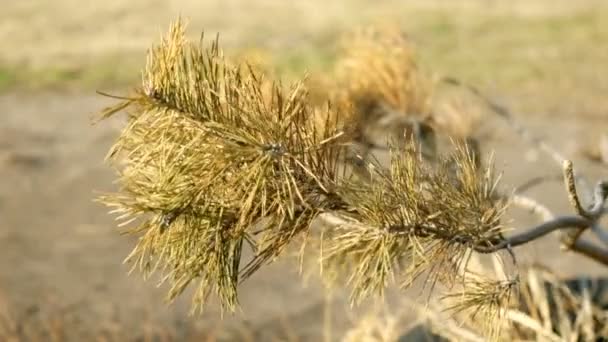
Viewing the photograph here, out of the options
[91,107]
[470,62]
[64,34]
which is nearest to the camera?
[91,107]

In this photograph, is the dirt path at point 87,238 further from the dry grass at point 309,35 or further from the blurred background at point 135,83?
the dry grass at point 309,35

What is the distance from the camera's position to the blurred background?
2877mm

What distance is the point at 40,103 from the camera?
5.84 meters

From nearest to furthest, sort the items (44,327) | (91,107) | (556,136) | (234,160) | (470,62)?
(234,160) < (44,327) < (556,136) < (91,107) < (470,62)

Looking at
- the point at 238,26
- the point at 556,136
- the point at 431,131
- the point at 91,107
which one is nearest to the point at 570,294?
A: the point at 431,131

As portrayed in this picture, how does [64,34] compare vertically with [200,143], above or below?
below

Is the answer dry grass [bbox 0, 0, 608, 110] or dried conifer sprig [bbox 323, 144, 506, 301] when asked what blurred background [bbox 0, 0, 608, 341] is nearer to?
dry grass [bbox 0, 0, 608, 110]

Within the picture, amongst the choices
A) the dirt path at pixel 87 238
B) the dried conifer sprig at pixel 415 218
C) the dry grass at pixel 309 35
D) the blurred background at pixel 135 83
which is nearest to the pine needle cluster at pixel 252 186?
the dried conifer sprig at pixel 415 218

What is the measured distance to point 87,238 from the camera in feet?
12.1

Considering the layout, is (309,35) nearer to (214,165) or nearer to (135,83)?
(135,83)

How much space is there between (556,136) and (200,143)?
4.23m

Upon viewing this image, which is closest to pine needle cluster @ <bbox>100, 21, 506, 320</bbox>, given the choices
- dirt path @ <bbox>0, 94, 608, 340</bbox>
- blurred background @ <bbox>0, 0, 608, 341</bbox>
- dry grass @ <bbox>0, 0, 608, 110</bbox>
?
blurred background @ <bbox>0, 0, 608, 341</bbox>

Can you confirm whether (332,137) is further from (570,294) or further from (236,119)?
(570,294)

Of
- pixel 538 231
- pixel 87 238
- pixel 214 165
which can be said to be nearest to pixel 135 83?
pixel 87 238
